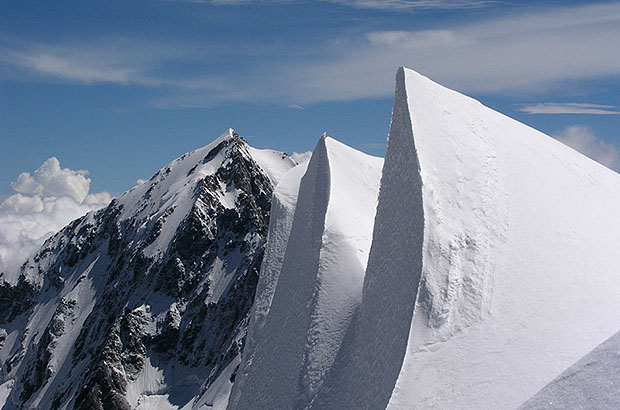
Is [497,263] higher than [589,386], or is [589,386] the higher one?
[497,263]

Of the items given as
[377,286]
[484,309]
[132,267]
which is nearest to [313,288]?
[377,286]

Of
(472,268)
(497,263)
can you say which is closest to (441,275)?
(472,268)

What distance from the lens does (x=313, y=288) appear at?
32219 mm

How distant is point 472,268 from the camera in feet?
78.2

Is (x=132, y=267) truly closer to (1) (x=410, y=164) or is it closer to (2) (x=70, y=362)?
(2) (x=70, y=362)

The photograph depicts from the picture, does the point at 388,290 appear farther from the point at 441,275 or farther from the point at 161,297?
the point at 161,297

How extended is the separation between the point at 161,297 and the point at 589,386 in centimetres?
14311

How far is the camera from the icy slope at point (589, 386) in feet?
35.8

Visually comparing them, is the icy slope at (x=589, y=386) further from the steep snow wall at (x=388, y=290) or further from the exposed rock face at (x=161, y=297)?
the exposed rock face at (x=161, y=297)

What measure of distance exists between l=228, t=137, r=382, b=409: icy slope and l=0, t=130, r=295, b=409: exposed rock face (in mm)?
90088

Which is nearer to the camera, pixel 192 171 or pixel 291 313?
pixel 291 313

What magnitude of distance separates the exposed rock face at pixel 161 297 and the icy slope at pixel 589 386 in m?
116

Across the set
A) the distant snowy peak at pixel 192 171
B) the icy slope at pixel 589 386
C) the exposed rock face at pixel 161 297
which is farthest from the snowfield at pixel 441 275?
the distant snowy peak at pixel 192 171

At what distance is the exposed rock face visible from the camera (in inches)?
5266
